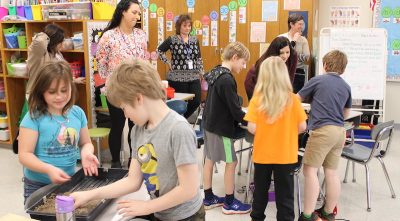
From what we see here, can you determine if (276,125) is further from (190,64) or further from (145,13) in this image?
(145,13)

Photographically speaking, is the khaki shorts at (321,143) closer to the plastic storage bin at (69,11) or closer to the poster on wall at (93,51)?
the poster on wall at (93,51)

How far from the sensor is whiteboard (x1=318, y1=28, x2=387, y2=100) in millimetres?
4652

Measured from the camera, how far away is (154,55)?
632cm

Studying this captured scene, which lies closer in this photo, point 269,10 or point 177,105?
point 177,105

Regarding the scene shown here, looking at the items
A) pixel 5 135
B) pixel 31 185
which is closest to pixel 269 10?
pixel 5 135

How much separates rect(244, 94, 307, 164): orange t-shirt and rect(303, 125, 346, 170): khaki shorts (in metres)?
0.33

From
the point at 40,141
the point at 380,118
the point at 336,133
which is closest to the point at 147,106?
the point at 40,141

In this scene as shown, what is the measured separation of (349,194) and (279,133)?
1.43 m

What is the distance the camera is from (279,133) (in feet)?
8.24

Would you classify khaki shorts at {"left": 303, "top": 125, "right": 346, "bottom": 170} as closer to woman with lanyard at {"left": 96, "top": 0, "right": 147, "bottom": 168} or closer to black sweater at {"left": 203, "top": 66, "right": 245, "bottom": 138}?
black sweater at {"left": 203, "top": 66, "right": 245, "bottom": 138}

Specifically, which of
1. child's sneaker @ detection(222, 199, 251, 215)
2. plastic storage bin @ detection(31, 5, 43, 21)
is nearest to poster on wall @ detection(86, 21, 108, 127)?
plastic storage bin @ detection(31, 5, 43, 21)

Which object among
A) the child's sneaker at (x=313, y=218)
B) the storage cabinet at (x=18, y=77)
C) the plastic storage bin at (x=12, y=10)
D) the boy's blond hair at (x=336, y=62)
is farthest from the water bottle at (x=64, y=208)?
the plastic storage bin at (x=12, y=10)

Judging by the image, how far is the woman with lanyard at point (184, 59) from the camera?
190 inches

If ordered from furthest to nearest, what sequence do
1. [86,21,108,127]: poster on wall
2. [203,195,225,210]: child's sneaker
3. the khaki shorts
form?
[86,21,108,127]: poster on wall, [203,195,225,210]: child's sneaker, the khaki shorts
